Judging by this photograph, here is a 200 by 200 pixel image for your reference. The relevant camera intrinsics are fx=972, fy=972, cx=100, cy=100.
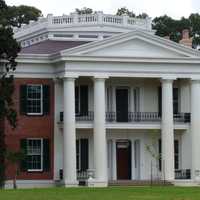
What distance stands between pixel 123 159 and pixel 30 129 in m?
5.91

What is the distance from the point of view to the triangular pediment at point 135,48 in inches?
2165

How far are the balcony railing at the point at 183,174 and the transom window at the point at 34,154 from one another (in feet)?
26.3

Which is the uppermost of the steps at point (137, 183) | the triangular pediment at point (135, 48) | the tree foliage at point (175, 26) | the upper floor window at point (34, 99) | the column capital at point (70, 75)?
the tree foliage at point (175, 26)

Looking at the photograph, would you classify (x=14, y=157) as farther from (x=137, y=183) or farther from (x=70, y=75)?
(x=137, y=183)

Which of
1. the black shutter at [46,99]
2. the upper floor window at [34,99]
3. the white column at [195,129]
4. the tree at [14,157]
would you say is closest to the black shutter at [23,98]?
the upper floor window at [34,99]

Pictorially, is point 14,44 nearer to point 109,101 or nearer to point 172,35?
point 109,101

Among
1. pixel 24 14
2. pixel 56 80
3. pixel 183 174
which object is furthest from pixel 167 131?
pixel 24 14

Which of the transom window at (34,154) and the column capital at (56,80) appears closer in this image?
the transom window at (34,154)

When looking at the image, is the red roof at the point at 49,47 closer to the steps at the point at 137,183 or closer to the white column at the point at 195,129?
the white column at the point at 195,129

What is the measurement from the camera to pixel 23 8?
9175 cm

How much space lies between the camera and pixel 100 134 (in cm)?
5469

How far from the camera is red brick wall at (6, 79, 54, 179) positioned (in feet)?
181

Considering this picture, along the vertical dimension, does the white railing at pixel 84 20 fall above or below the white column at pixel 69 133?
above

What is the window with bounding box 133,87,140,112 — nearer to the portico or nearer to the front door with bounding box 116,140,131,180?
the portico
